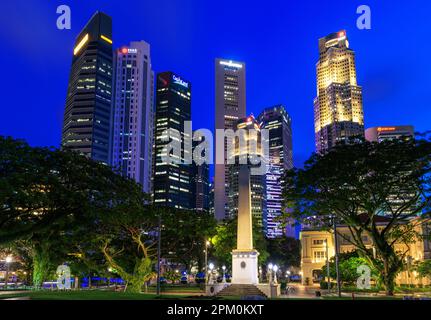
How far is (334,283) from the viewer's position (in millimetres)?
70938

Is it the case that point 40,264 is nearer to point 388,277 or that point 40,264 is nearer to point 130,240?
point 130,240

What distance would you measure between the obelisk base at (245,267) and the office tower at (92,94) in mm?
135608

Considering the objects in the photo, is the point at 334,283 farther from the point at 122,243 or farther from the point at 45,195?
the point at 45,195

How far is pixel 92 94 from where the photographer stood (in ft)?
591

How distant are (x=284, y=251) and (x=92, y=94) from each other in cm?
10623

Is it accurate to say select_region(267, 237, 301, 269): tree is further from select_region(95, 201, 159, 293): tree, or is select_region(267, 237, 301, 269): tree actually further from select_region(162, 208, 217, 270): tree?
select_region(95, 201, 159, 293): tree

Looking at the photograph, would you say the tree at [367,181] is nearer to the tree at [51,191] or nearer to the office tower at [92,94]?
the tree at [51,191]

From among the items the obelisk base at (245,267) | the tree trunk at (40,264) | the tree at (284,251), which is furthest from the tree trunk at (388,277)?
the tree at (284,251)

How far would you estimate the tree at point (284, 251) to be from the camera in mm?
114438

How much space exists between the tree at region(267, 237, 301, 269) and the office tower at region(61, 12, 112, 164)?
86.2 metres

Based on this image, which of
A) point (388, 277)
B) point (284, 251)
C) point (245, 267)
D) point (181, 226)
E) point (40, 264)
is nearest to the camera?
point (388, 277)

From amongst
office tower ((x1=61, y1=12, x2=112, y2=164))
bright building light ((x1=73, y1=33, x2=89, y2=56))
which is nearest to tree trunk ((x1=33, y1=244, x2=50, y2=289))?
office tower ((x1=61, y1=12, x2=112, y2=164))

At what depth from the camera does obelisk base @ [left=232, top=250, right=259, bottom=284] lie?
145 feet

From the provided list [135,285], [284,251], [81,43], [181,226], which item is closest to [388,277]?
[181,226]
